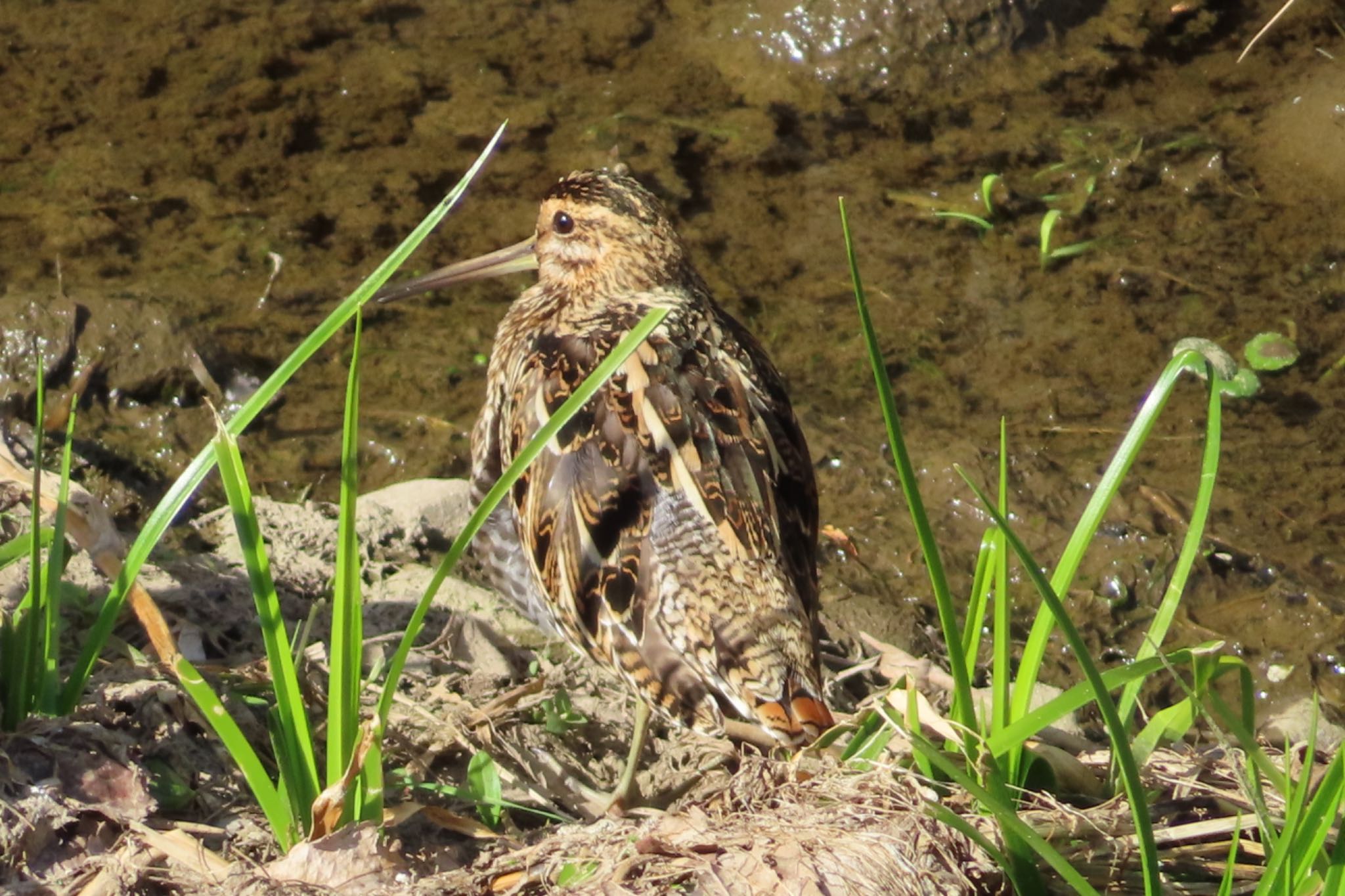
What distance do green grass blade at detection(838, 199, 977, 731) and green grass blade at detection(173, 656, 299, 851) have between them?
1.10 m

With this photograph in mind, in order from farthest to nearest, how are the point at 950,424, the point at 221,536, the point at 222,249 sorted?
the point at 222,249
the point at 950,424
the point at 221,536

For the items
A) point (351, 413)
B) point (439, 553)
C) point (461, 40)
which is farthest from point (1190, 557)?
point (461, 40)

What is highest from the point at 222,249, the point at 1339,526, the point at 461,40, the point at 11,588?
the point at 461,40

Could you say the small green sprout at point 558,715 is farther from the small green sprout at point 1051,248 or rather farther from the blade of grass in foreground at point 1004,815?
the small green sprout at point 1051,248

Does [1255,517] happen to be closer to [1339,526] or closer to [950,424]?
[1339,526]

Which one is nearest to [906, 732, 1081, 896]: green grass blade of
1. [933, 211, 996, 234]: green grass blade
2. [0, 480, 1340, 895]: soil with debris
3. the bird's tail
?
[0, 480, 1340, 895]: soil with debris

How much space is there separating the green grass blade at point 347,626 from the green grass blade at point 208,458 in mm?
66

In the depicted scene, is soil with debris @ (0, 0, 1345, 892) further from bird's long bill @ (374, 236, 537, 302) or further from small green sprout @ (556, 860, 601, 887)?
Result: bird's long bill @ (374, 236, 537, 302)

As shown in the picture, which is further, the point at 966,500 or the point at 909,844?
the point at 966,500

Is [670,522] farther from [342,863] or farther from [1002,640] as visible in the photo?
[342,863]

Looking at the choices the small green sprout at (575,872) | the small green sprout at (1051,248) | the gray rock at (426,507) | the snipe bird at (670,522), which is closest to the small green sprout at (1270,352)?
the small green sprout at (1051,248)

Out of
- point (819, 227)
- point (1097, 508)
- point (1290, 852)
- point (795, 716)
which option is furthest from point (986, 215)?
point (1290, 852)

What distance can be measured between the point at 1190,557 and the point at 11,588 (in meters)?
2.30

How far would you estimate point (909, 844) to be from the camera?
259 centimetres
